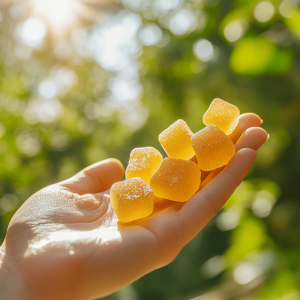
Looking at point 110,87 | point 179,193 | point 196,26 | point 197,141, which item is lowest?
point 179,193

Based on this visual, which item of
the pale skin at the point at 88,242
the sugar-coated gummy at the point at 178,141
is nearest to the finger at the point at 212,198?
the pale skin at the point at 88,242

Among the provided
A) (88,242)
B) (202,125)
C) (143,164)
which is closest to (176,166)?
(143,164)

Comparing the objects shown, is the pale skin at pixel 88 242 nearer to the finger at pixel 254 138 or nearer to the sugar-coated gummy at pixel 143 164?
the finger at pixel 254 138

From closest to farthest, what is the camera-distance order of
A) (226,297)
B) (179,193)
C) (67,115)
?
(179,193), (226,297), (67,115)

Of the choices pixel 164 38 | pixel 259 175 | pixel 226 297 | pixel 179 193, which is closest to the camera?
pixel 179 193

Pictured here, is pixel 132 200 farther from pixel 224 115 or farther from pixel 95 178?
pixel 224 115

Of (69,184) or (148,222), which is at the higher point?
(69,184)

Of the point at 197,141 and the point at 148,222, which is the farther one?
the point at 197,141

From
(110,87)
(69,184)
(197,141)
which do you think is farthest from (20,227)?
(110,87)

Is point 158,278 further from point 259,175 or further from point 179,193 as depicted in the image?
point 179,193
